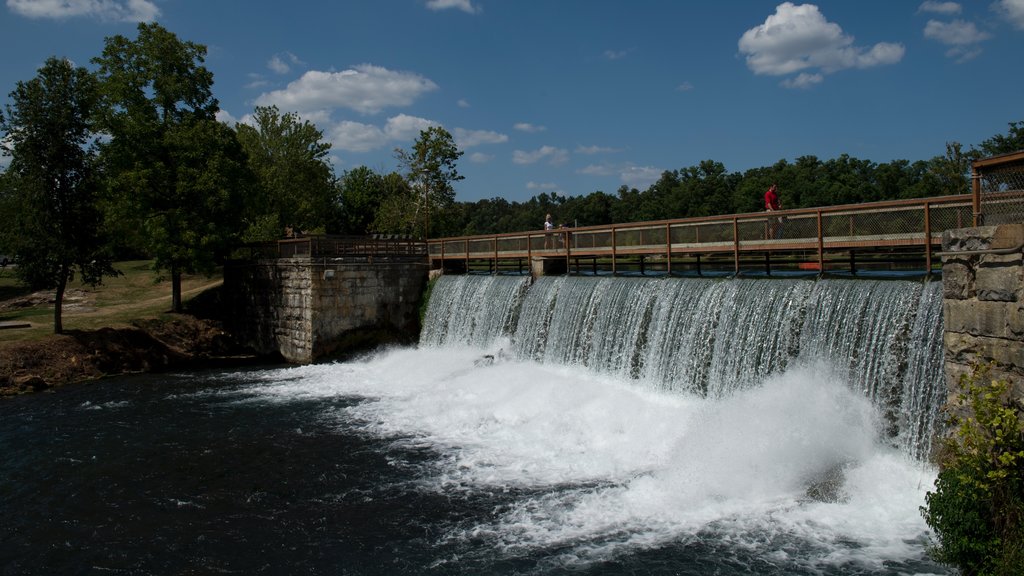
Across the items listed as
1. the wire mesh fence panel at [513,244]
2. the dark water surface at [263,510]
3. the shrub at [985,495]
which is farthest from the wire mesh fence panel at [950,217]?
the wire mesh fence panel at [513,244]

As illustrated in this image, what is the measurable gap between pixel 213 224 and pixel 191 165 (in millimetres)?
2809

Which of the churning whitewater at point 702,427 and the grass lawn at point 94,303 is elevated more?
the grass lawn at point 94,303

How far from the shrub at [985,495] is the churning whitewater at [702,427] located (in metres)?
0.77

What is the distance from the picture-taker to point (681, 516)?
10.1 m

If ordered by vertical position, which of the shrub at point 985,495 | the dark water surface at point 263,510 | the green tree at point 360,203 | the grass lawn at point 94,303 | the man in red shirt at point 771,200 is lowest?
the dark water surface at point 263,510

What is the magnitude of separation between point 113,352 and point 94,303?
9.33 metres

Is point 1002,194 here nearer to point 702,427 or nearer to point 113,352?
point 702,427

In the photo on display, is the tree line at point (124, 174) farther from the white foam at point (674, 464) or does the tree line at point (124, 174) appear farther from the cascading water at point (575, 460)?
the white foam at point (674, 464)

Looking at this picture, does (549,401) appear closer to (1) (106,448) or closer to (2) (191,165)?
(1) (106,448)

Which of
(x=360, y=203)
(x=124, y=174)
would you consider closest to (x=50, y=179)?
(x=124, y=174)

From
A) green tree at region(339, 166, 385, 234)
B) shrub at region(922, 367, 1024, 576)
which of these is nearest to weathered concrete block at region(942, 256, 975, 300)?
shrub at region(922, 367, 1024, 576)

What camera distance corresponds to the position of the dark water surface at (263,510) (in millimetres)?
8836

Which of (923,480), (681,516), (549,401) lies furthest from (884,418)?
(549,401)

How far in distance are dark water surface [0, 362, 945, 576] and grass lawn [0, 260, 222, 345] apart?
893 centimetres
